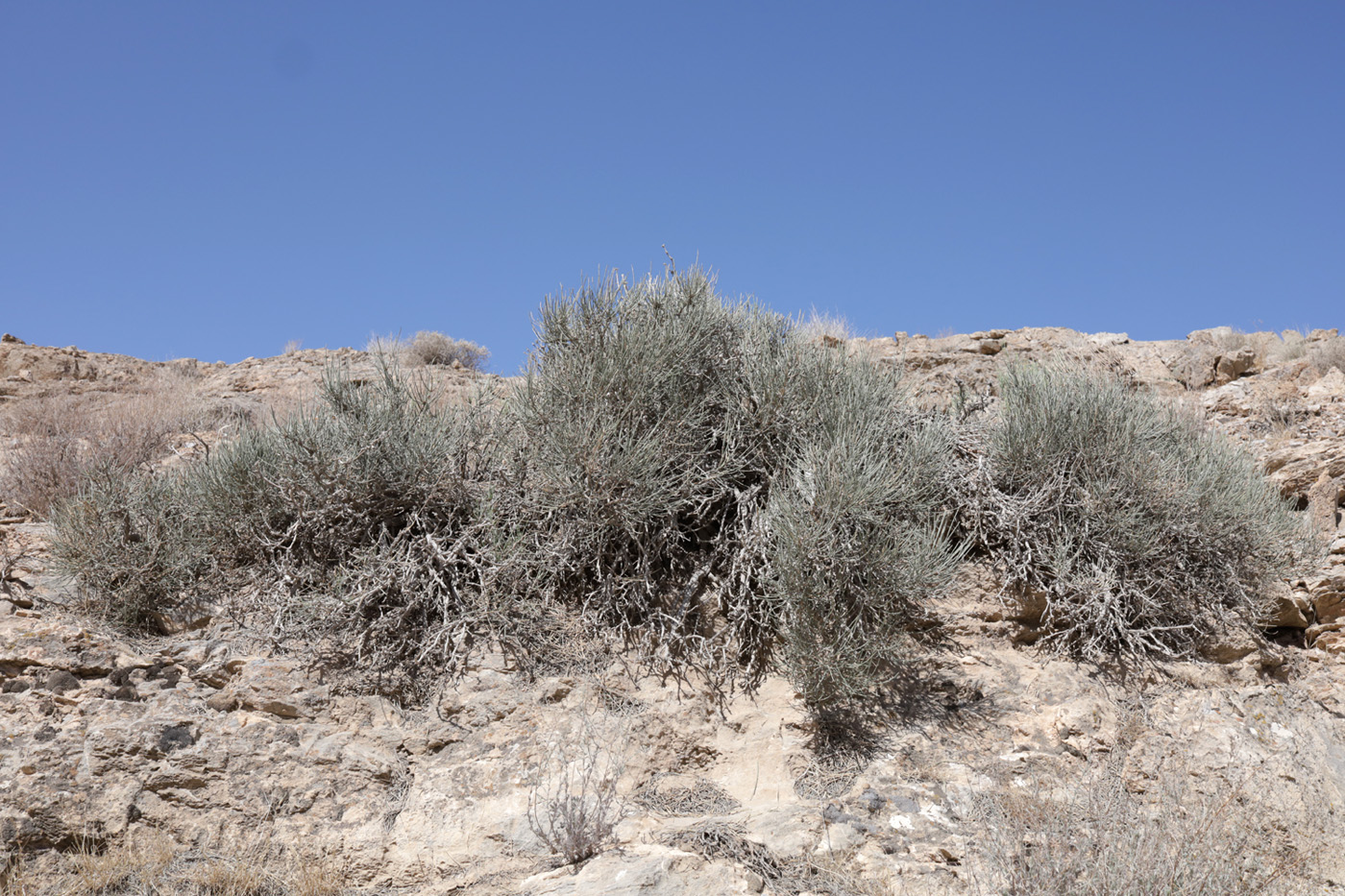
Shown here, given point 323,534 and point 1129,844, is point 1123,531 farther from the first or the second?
point 323,534

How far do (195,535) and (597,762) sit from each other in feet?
10.1

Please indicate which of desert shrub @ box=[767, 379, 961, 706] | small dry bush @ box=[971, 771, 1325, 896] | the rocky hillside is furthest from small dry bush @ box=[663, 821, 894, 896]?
desert shrub @ box=[767, 379, 961, 706]

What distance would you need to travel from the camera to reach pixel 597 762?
4.28 metres

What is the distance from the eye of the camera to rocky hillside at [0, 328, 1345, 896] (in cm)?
373

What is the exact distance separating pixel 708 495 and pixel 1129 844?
2992 millimetres

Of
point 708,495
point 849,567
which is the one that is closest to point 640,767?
point 849,567

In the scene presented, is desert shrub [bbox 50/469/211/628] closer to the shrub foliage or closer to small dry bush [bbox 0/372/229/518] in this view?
the shrub foliage

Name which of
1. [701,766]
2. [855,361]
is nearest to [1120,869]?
[701,766]

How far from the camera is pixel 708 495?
5.44m

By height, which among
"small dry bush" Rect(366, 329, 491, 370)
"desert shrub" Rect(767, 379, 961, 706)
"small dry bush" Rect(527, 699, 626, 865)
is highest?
"small dry bush" Rect(366, 329, 491, 370)

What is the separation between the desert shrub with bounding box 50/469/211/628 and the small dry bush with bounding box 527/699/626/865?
264 centimetres

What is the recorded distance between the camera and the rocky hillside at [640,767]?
147 inches

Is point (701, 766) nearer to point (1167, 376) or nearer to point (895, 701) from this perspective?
point (895, 701)

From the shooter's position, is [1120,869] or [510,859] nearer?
[1120,869]
